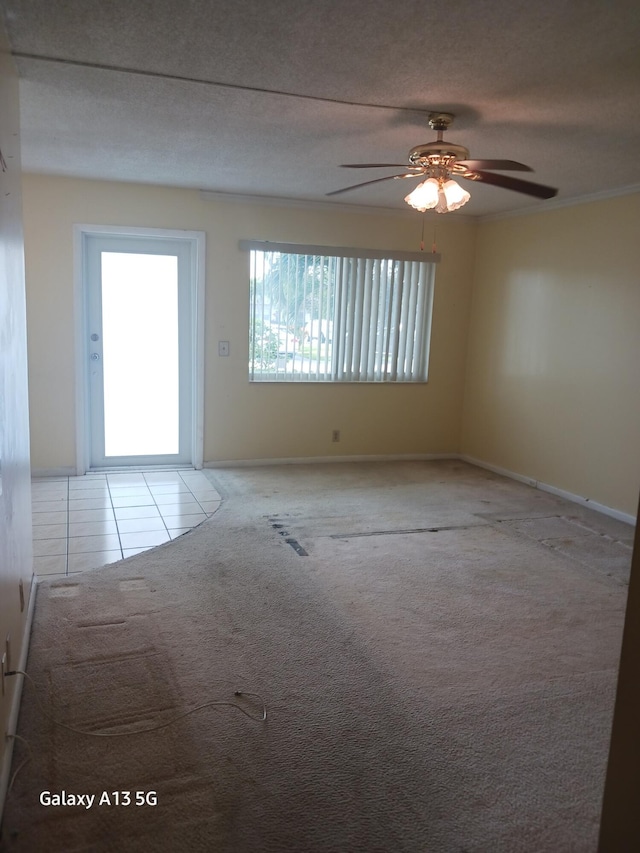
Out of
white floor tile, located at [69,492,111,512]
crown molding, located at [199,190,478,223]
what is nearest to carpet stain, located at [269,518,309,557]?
white floor tile, located at [69,492,111,512]

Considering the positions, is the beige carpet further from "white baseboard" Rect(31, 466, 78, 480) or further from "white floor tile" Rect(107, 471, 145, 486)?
"white baseboard" Rect(31, 466, 78, 480)

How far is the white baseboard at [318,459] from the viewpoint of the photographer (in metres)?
5.78

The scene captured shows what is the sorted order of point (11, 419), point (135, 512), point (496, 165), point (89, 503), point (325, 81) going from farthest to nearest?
point (89, 503)
point (135, 512)
point (496, 165)
point (325, 81)
point (11, 419)

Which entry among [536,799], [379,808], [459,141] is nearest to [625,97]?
[459,141]

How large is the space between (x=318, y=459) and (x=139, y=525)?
233 cm

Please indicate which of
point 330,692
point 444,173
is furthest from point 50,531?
point 444,173

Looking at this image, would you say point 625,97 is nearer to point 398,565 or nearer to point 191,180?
point 398,565

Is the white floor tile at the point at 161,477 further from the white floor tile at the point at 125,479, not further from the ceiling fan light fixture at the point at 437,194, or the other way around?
the ceiling fan light fixture at the point at 437,194

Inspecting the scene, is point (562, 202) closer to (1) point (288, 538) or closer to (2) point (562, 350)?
(2) point (562, 350)

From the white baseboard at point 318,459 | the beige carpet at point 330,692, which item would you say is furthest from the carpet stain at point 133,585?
the white baseboard at point 318,459

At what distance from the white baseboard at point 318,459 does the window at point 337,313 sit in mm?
771

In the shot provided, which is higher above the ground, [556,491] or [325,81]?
[325,81]

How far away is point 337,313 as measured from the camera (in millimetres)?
5844

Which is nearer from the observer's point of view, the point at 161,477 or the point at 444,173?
the point at 444,173
